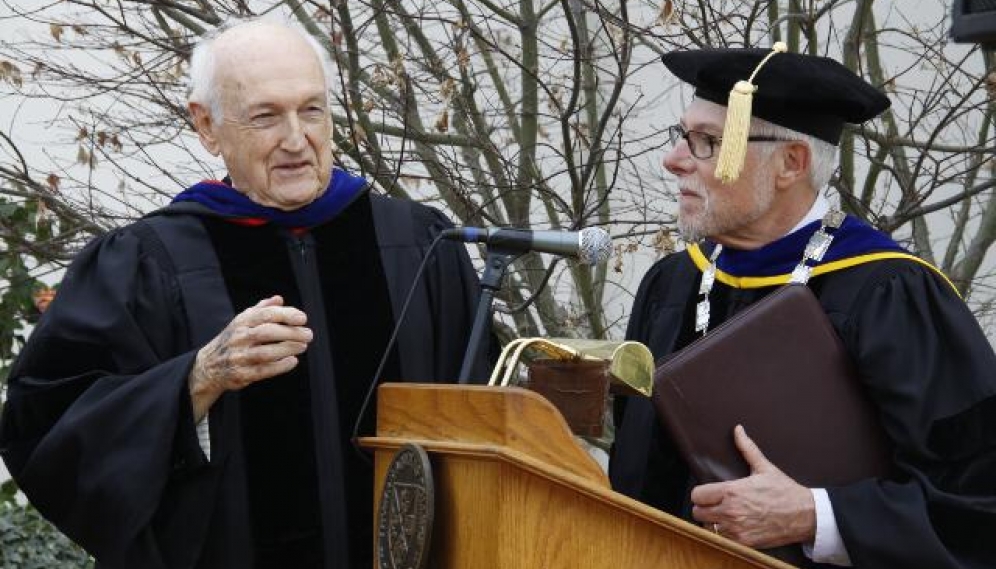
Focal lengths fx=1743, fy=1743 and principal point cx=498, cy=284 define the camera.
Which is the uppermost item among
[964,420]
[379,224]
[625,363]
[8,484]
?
[379,224]

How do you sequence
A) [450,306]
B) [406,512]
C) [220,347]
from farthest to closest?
[450,306]
[220,347]
[406,512]

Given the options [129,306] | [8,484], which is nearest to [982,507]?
[129,306]

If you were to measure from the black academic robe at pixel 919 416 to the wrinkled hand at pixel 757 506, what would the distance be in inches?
3.4

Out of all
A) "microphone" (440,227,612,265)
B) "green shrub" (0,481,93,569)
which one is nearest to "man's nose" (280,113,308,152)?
"microphone" (440,227,612,265)

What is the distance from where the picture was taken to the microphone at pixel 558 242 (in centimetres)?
332

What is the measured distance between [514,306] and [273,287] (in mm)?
2359

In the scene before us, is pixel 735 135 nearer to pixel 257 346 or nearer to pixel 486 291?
pixel 486 291

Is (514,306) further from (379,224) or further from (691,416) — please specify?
(691,416)

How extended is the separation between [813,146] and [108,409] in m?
1.74

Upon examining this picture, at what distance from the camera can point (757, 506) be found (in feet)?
12.0

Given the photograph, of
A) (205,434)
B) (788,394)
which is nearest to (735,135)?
(788,394)

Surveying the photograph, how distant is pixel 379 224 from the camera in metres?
4.35

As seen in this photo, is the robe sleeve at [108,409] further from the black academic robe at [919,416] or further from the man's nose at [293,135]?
the black academic robe at [919,416]

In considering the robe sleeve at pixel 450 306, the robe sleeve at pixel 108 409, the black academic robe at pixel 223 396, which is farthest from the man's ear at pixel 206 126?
the robe sleeve at pixel 450 306
